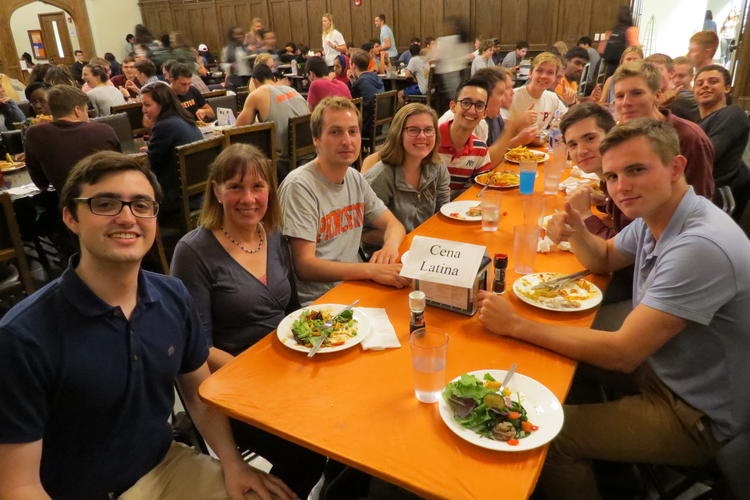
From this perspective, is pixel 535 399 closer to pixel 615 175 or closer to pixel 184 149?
pixel 615 175

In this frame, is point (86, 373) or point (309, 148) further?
point (309, 148)

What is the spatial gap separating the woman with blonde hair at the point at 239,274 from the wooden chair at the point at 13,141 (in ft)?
11.6

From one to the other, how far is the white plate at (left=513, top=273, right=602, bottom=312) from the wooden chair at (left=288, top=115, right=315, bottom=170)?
296 cm

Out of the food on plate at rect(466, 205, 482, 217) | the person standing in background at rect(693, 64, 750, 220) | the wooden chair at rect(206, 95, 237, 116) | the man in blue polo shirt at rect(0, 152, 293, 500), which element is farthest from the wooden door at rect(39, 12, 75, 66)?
the man in blue polo shirt at rect(0, 152, 293, 500)

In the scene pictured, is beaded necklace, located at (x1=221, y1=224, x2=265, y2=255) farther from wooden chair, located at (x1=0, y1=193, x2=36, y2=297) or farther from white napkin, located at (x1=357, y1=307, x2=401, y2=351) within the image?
wooden chair, located at (x1=0, y1=193, x2=36, y2=297)

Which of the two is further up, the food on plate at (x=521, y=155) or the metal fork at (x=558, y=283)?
the food on plate at (x=521, y=155)

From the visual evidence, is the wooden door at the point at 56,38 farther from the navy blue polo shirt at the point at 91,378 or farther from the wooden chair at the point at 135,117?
the navy blue polo shirt at the point at 91,378

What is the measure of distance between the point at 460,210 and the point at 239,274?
4.01 ft

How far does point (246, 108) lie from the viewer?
4.71m

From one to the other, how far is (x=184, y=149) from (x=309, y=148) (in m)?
1.67

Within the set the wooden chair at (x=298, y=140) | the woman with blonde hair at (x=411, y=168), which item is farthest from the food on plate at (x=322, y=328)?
the wooden chair at (x=298, y=140)

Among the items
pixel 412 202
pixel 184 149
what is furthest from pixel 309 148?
pixel 412 202

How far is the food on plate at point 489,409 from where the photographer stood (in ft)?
3.56

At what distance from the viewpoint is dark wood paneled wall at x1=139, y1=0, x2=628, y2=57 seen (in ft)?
33.7
